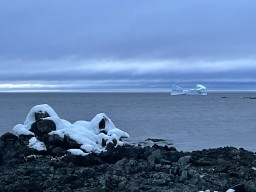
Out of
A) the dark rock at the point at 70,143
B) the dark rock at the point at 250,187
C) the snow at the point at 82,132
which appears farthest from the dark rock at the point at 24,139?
the dark rock at the point at 250,187

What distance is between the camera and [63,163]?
55.8 ft

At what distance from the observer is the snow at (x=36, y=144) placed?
65.7ft

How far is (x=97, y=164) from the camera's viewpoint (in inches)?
687

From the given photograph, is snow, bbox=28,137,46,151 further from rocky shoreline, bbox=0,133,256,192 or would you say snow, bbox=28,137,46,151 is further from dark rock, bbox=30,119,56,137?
dark rock, bbox=30,119,56,137

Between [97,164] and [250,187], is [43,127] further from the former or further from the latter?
[250,187]

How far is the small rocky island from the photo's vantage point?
45.5 feet

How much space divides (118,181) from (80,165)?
3.47 metres

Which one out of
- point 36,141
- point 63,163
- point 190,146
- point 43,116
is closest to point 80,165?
point 63,163

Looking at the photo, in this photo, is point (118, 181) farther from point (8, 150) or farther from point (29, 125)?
point (29, 125)

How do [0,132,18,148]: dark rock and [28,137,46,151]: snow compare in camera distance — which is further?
[0,132,18,148]: dark rock

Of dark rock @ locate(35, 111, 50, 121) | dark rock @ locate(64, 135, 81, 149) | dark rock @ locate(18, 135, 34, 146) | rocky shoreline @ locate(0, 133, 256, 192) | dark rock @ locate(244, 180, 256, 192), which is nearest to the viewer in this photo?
dark rock @ locate(244, 180, 256, 192)

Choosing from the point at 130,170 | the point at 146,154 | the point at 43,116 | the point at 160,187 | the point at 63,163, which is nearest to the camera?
the point at 160,187

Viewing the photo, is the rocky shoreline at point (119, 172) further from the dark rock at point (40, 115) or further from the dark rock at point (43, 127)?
the dark rock at point (40, 115)

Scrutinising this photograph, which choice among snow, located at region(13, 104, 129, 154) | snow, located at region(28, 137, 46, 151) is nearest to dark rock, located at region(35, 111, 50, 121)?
snow, located at region(13, 104, 129, 154)
